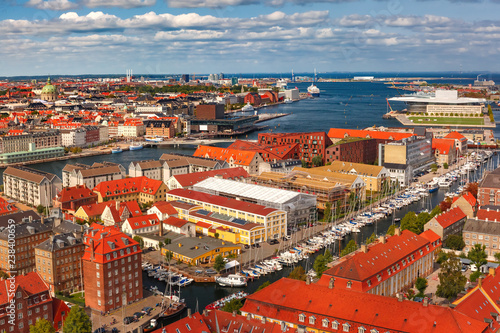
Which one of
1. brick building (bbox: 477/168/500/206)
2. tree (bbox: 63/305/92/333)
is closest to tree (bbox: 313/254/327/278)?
tree (bbox: 63/305/92/333)

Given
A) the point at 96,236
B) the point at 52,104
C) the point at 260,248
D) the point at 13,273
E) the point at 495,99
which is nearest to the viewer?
the point at 96,236

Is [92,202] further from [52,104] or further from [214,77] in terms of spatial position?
[214,77]

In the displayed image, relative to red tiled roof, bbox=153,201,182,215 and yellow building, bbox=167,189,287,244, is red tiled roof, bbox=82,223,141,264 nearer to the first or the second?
yellow building, bbox=167,189,287,244

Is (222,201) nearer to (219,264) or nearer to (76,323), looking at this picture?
(219,264)

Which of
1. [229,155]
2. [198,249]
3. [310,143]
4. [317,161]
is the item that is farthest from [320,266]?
[310,143]

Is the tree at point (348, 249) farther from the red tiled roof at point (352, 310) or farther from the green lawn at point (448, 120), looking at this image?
the green lawn at point (448, 120)

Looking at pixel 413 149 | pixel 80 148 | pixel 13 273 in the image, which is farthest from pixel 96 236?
pixel 80 148
